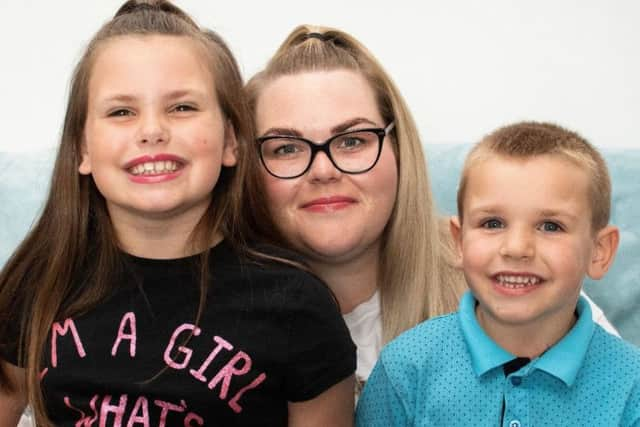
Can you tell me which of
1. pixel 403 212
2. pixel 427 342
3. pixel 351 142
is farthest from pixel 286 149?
pixel 427 342

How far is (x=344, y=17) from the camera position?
2.14 meters

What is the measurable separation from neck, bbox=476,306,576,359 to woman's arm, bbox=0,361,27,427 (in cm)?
78

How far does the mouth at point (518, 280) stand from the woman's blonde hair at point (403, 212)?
1.45 ft

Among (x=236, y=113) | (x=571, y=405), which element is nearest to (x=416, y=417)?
(x=571, y=405)

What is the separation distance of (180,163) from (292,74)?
0.36m

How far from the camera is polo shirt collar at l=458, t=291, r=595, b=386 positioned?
1.16 m

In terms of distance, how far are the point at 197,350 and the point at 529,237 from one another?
52 centimetres

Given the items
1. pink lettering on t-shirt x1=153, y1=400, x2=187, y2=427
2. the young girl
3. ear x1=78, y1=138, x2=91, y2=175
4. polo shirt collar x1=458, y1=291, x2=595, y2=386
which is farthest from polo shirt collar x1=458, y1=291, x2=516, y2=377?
ear x1=78, y1=138, x2=91, y2=175

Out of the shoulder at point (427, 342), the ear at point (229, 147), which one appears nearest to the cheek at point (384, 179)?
the ear at point (229, 147)

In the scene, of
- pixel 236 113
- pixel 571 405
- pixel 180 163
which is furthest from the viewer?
pixel 236 113

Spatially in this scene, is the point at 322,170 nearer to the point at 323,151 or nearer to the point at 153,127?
the point at 323,151

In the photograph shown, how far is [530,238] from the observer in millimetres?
1120

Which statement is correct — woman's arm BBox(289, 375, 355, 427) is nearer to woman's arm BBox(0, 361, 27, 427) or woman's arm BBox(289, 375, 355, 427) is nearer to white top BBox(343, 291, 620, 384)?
white top BBox(343, 291, 620, 384)

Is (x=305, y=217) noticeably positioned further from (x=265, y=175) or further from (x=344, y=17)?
(x=344, y=17)
